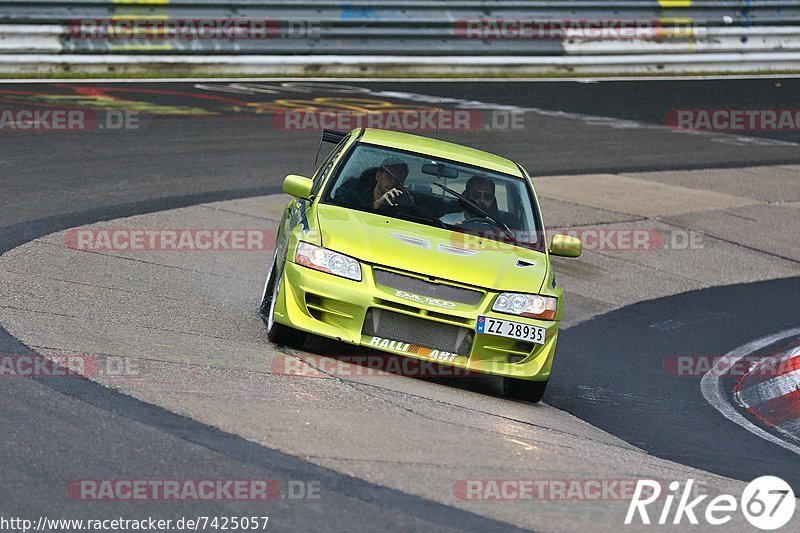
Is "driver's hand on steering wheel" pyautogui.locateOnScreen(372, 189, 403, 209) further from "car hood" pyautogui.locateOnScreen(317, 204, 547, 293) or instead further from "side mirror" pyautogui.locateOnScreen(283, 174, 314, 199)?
"side mirror" pyautogui.locateOnScreen(283, 174, 314, 199)

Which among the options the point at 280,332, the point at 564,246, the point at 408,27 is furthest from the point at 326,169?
the point at 408,27

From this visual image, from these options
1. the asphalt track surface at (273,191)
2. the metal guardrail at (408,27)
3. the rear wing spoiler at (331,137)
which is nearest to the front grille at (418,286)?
the asphalt track surface at (273,191)

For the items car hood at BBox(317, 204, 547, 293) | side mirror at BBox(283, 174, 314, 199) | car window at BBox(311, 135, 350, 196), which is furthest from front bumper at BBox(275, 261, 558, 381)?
car window at BBox(311, 135, 350, 196)

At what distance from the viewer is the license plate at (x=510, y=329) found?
8.15 metres

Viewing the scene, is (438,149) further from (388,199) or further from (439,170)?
(388,199)

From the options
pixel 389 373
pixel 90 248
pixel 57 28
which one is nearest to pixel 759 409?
pixel 389 373

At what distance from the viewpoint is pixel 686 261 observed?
1438 centimetres

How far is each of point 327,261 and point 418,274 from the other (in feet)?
1.91

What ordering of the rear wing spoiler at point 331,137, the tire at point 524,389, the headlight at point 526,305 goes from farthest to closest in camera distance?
1. the rear wing spoiler at point 331,137
2. the tire at point 524,389
3. the headlight at point 526,305

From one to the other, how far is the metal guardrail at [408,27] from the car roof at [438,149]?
41.5 ft

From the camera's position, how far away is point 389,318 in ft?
26.5

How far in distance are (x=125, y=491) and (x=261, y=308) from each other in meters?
4.36

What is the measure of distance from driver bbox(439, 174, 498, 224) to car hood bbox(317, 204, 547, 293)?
0.35 m

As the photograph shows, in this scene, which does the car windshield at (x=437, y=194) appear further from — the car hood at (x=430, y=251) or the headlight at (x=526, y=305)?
the headlight at (x=526, y=305)
